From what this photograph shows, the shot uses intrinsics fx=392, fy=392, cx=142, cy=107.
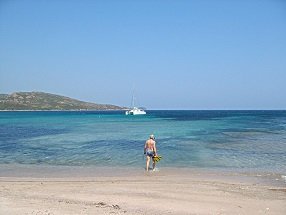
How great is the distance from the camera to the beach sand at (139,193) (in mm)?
9539

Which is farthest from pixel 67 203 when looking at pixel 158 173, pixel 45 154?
pixel 45 154

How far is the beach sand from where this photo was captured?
9.54 meters

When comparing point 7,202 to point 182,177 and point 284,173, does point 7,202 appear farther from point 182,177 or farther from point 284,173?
point 284,173

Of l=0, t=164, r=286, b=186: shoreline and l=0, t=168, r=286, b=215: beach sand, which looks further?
l=0, t=164, r=286, b=186: shoreline

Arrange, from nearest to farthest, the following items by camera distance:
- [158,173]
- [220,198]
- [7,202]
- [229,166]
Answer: [7,202] → [220,198] → [158,173] → [229,166]

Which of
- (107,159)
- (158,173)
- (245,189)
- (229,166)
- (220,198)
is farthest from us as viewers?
(107,159)

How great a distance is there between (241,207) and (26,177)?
9.20 meters

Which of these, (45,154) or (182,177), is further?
(45,154)

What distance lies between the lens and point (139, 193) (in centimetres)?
1172

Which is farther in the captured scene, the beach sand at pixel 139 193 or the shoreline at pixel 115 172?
the shoreline at pixel 115 172

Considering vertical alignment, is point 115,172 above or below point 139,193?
below

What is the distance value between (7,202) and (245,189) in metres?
7.36

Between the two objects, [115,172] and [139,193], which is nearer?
[139,193]

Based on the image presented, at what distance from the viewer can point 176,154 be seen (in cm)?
2425
